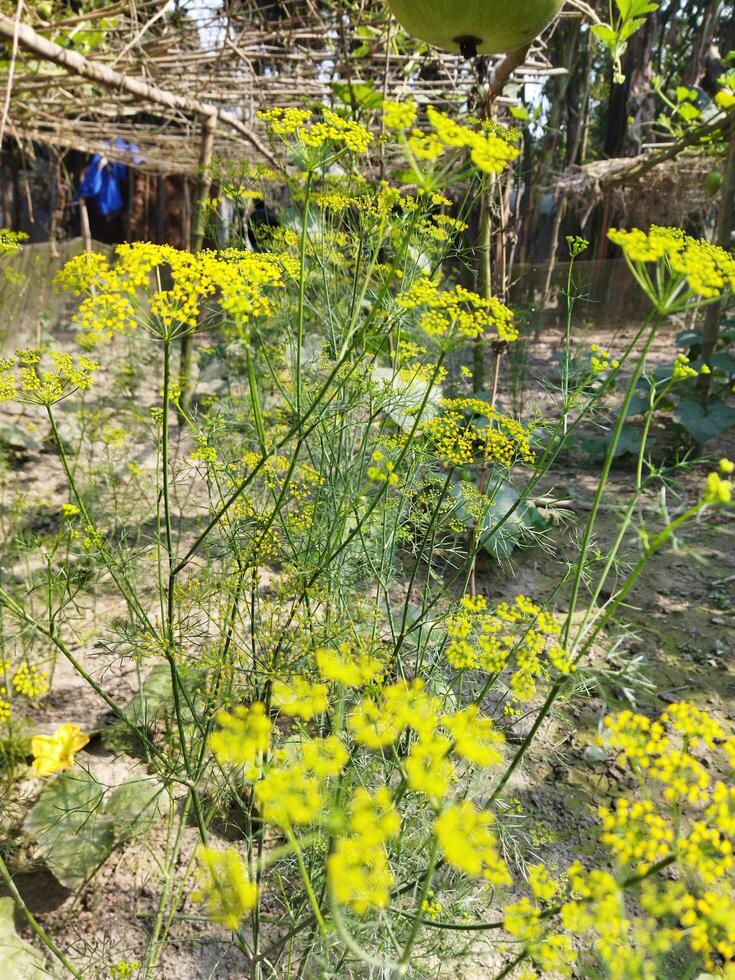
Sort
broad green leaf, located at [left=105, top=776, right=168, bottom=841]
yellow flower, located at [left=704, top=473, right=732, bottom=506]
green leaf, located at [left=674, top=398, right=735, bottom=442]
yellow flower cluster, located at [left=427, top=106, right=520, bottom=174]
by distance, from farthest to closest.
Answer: green leaf, located at [left=674, top=398, right=735, bottom=442], broad green leaf, located at [left=105, top=776, right=168, bottom=841], yellow flower cluster, located at [left=427, top=106, right=520, bottom=174], yellow flower, located at [left=704, top=473, right=732, bottom=506]

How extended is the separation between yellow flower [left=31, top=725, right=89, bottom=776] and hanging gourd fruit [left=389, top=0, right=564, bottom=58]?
1971 mm

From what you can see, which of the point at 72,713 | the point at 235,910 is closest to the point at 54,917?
the point at 72,713

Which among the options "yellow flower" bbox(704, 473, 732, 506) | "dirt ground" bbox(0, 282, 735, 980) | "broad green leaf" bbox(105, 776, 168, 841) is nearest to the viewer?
"yellow flower" bbox(704, 473, 732, 506)

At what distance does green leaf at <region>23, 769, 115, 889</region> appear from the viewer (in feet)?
5.92

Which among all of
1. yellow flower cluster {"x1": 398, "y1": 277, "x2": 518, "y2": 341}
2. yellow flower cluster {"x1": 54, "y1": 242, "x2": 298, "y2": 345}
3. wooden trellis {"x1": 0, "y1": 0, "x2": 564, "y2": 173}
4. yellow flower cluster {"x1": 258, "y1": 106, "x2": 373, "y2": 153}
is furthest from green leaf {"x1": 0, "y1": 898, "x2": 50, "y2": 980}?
wooden trellis {"x1": 0, "y1": 0, "x2": 564, "y2": 173}

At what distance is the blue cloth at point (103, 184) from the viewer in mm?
9531

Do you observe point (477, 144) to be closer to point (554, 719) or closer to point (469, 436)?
point (469, 436)

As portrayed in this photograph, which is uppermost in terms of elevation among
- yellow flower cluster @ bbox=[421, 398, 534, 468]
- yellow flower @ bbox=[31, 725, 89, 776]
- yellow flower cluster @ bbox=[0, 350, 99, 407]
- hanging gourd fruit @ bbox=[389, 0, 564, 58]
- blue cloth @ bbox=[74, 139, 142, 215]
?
blue cloth @ bbox=[74, 139, 142, 215]

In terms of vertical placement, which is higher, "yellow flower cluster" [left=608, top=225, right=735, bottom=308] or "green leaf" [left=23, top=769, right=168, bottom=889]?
"yellow flower cluster" [left=608, top=225, right=735, bottom=308]

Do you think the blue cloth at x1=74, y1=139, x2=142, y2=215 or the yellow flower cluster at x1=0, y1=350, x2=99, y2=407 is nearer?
the yellow flower cluster at x1=0, y1=350, x2=99, y2=407

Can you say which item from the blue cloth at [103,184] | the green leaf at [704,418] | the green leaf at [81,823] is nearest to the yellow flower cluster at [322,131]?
the green leaf at [81,823]

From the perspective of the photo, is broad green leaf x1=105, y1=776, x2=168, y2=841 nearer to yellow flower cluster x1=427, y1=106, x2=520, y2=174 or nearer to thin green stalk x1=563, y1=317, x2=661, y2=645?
thin green stalk x1=563, y1=317, x2=661, y2=645

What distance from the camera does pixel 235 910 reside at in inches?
28.1

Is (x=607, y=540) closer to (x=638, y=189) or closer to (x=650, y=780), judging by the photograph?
(x=650, y=780)
